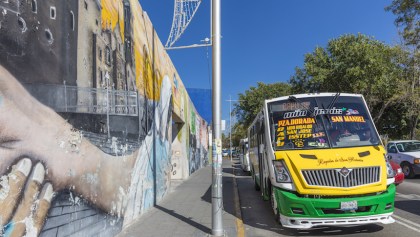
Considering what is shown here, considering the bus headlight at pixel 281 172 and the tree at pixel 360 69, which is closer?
the bus headlight at pixel 281 172

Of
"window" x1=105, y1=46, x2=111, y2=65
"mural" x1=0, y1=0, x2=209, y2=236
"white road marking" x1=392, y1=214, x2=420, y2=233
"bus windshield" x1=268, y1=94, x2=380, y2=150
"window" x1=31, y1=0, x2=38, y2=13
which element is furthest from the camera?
"bus windshield" x1=268, y1=94, x2=380, y2=150

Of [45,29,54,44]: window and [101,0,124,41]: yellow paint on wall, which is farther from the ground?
[101,0,124,41]: yellow paint on wall

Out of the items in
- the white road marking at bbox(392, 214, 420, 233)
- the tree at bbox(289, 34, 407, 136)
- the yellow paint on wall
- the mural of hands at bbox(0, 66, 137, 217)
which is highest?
the tree at bbox(289, 34, 407, 136)

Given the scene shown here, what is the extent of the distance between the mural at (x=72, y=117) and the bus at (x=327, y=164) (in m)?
3.04

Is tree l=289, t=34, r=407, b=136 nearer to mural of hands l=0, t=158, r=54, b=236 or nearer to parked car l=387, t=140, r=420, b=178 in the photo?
parked car l=387, t=140, r=420, b=178

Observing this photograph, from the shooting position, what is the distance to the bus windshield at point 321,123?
25.7 ft

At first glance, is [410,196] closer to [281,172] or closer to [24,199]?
[281,172]

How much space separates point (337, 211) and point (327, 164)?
32.5 inches

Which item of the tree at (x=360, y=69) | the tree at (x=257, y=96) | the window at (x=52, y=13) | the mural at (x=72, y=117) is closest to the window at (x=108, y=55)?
the mural at (x=72, y=117)

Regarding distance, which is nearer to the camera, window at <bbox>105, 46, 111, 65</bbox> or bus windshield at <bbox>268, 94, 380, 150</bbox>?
window at <bbox>105, 46, 111, 65</bbox>

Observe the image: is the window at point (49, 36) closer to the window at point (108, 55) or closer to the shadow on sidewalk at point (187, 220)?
the window at point (108, 55)

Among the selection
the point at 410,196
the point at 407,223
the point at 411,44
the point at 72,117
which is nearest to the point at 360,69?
the point at 411,44

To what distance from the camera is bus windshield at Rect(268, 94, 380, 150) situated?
7.84 meters

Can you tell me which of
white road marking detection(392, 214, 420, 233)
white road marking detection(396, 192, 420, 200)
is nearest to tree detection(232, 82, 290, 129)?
white road marking detection(396, 192, 420, 200)
